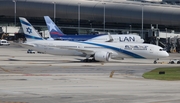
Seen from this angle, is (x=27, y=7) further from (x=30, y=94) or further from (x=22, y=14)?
(x=30, y=94)

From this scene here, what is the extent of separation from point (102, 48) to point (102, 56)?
2510 mm

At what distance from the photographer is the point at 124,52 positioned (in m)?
77.9

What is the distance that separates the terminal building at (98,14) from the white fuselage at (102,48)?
64.5 metres

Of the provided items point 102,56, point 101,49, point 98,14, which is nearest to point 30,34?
point 101,49

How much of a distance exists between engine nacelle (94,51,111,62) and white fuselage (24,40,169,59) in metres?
1.10

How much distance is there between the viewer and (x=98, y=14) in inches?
6270

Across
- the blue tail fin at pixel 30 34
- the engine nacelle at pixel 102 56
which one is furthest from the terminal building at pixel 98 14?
the engine nacelle at pixel 102 56

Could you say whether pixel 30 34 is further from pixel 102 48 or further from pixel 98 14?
pixel 98 14

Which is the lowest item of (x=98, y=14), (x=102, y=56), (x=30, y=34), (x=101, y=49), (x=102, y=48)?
(x=102, y=56)

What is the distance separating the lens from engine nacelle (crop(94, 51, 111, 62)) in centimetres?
7725

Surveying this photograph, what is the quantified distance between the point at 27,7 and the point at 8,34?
1396cm

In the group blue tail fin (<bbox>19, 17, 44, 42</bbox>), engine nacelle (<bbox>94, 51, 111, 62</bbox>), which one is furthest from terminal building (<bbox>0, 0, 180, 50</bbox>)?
engine nacelle (<bbox>94, 51, 111, 62</bbox>)

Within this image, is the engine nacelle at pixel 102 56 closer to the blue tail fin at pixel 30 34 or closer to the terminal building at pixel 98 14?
the blue tail fin at pixel 30 34

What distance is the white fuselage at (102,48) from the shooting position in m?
77.6
